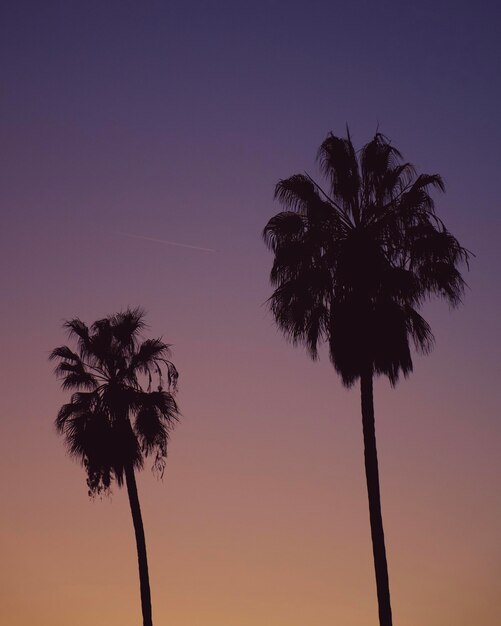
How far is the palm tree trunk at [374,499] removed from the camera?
105 feet

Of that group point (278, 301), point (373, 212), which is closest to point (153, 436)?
point (278, 301)

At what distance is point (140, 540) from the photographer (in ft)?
143

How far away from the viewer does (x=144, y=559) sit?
43.2m

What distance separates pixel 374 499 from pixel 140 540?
13.3m

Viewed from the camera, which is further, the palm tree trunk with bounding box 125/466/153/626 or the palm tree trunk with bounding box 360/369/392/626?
the palm tree trunk with bounding box 125/466/153/626

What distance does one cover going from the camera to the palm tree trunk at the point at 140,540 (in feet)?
139

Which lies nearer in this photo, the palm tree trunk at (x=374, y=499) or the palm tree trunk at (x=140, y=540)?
the palm tree trunk at (x=374, y=499)

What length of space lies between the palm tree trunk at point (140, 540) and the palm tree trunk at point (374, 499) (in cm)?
1241

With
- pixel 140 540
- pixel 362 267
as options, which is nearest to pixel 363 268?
pixel 362 267

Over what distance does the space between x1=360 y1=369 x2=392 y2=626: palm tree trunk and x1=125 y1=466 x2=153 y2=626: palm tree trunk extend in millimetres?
12415

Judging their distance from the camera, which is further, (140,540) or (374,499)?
(140,540)

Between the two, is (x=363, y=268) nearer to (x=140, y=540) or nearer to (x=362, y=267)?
(x=362, y=267)

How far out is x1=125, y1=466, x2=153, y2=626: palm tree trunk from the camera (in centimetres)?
4241

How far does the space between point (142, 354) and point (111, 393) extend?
6.83 ft
